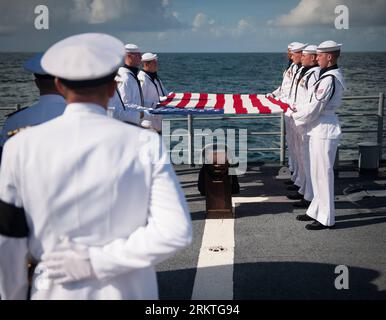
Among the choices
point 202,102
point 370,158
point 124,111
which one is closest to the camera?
point 124,111

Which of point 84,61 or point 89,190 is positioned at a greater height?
point 84,61

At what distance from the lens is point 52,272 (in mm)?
2021

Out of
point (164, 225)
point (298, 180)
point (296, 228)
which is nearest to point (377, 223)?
point (296, 228)

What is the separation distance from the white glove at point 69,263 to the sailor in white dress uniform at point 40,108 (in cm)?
131

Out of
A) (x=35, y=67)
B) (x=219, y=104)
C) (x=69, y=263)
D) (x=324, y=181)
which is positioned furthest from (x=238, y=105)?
(x=69, y=263)

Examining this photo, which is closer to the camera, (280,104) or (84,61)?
(84,61)

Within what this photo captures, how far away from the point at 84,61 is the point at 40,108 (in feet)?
4.19

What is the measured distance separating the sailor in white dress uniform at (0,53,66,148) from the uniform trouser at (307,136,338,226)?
12.9ft

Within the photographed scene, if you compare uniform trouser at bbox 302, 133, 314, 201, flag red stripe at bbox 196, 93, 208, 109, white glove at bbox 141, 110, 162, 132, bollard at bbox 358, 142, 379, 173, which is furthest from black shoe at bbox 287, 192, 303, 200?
white glove at bbox 141, 110, 162, 132

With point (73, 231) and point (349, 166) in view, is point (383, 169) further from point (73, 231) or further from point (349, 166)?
point (73, 231)

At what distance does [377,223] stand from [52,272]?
5.33 m

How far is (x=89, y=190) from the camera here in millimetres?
1994

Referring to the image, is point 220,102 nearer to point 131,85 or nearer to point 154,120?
point 154,120

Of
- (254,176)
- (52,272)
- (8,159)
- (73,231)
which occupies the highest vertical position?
(8,159)
